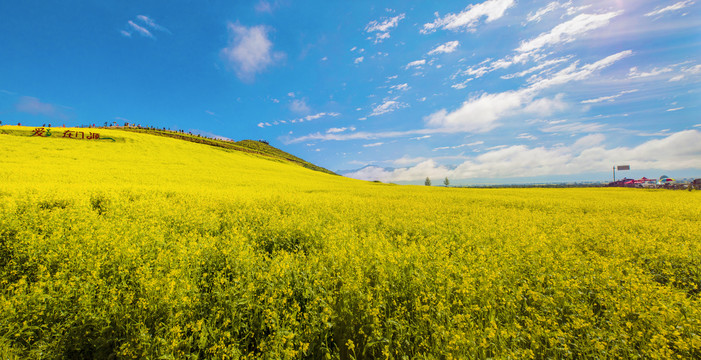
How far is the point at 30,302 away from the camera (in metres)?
3.60

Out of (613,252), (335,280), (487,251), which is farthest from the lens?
(613,252)

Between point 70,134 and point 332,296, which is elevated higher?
point 70,134

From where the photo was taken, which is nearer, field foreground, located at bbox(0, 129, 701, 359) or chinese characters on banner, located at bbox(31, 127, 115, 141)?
field foreground, located at bbox(0, 129, 701, 359)

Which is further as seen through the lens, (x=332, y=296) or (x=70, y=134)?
(x=70, y=134)

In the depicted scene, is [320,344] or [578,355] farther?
[320,344]

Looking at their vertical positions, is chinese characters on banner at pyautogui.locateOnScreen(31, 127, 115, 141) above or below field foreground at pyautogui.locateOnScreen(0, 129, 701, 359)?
above

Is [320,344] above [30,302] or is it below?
below

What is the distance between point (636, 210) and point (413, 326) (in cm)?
1799

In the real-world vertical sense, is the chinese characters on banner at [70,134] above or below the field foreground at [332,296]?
above

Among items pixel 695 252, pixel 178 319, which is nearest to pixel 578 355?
pixel 178 319

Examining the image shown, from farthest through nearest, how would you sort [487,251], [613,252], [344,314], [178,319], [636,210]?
[636,210], [613,252], [487,251], [344,314], [178,319]

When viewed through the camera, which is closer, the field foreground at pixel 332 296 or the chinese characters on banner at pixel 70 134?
the field foreground at pixel 332 296

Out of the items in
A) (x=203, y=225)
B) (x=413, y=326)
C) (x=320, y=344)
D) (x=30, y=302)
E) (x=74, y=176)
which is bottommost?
(x=320, y=344)

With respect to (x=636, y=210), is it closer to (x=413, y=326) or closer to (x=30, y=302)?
(x=413, y=326)
